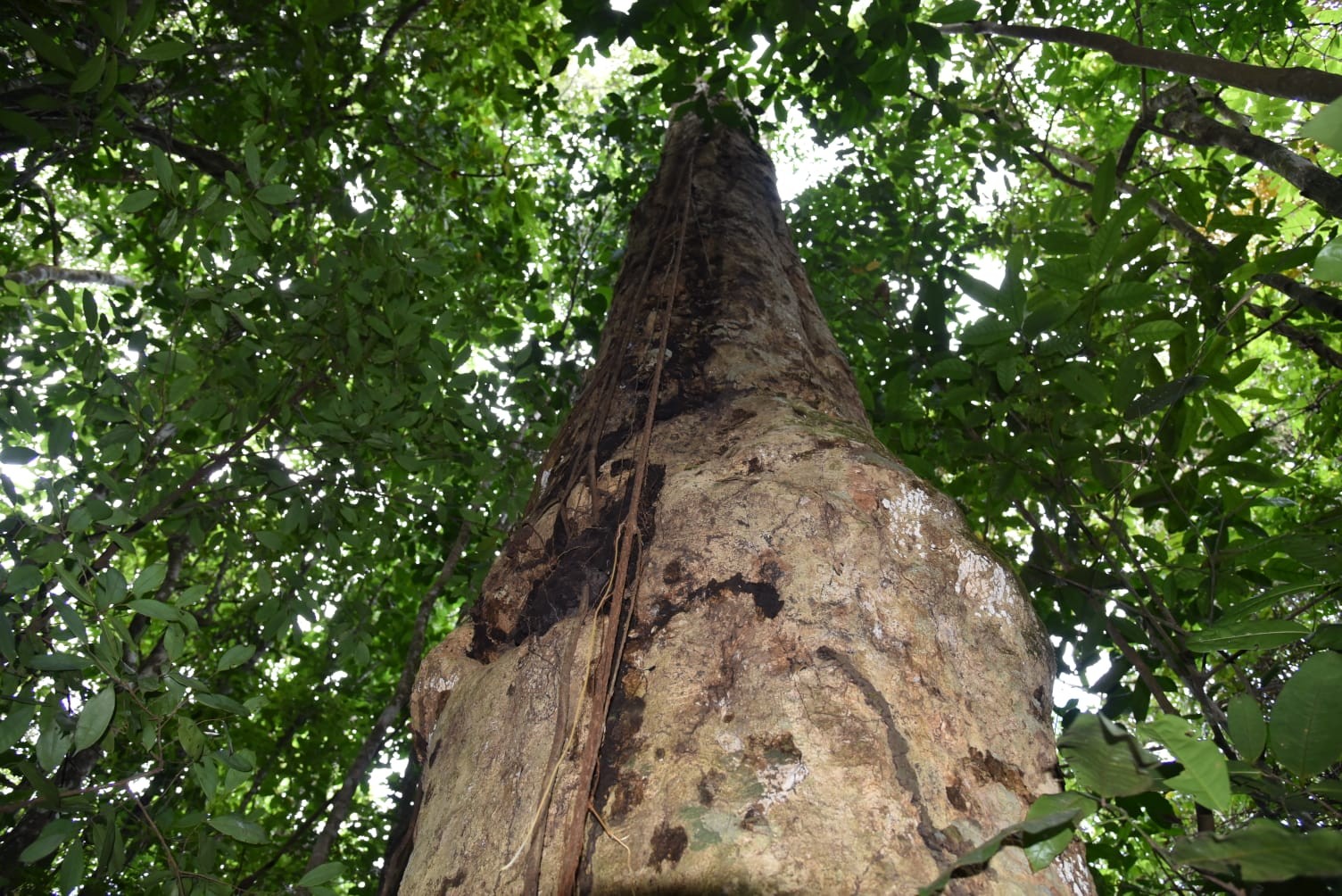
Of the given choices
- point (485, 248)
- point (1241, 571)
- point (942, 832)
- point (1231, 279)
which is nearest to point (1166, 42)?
point (1231, 279)

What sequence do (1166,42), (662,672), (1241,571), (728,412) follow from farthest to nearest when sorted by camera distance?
(1166,42), (1241,571), (728,412), (662,672)

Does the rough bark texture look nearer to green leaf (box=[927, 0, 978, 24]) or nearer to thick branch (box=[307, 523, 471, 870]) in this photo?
thick branch (box=[307, 523, 471, 870])

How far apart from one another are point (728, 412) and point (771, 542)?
1.45 feet

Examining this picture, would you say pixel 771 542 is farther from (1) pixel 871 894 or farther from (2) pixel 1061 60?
(2) pixel 1061 60

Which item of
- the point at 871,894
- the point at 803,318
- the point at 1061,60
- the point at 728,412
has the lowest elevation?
the point at 871,894

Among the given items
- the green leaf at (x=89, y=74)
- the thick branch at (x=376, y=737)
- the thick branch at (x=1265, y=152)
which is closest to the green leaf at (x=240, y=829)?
the thick branch at (x=376, y=737)

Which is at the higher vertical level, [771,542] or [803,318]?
[803,318]

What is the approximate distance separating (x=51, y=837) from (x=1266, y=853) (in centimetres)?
190

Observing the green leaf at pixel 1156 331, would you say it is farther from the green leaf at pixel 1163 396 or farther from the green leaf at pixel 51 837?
the green leaf at pixel 51 837

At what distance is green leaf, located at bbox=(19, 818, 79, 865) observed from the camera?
1432mm

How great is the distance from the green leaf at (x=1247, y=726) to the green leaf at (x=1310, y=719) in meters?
0.03

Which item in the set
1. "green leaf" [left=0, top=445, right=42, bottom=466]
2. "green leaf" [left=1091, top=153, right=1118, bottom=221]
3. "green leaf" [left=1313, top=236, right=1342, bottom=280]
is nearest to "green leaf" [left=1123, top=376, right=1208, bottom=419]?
"green leaf" [left=1091, top=153, right=1118, bottom=221]

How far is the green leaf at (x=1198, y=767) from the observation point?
600mm

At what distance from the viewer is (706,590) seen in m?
1.09
